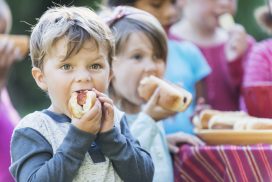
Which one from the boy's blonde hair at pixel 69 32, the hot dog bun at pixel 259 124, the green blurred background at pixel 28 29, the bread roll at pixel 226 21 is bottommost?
the green blurred background at pixel 28 29

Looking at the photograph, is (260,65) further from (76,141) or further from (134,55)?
(76,141)

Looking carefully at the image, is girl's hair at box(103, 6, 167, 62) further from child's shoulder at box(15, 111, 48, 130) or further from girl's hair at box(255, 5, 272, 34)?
girl's hair at box(255, 5, 272, 34)

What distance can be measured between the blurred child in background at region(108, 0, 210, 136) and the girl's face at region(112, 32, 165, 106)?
1.18ft

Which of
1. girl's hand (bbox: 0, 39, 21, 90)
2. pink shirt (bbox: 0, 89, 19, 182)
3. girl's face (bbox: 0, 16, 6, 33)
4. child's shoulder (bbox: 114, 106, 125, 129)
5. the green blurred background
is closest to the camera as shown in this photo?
child's shoulder (bbox: 114, 106, 125, 129)

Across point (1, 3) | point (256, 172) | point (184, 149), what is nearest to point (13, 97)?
point (1, 3)

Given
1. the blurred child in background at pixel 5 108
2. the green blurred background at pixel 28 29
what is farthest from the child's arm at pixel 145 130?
the green blurred background at pixel 28 29

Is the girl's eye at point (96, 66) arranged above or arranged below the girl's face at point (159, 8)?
above

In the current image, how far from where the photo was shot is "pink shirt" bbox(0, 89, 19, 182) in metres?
2.90

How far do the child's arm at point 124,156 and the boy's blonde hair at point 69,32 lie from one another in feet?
0.77

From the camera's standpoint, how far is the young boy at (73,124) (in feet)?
5.87

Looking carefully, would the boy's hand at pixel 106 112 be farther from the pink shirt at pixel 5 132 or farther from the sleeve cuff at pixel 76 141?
the pink shirt at pixel 5 132

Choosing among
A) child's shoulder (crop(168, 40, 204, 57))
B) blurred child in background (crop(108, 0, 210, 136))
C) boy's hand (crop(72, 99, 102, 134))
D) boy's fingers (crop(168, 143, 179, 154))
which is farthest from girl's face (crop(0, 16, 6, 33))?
boy's hand (crop(72, 99, 102, 134))

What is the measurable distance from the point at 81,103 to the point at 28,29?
4.71 m

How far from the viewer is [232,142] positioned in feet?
7.05
